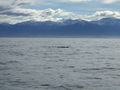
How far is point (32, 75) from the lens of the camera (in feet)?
102

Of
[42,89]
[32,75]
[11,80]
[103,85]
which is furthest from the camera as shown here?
[32,75]

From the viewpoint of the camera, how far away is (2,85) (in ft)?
84.0

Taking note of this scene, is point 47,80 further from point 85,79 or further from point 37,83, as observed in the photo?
point 85,79

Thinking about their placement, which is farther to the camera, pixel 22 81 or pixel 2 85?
pixel 22 81

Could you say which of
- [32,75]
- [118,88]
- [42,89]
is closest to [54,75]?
[32,75]

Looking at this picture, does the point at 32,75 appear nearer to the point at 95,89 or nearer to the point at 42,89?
the point at 42,89

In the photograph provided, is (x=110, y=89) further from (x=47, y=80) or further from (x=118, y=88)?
(x=47, y=80)

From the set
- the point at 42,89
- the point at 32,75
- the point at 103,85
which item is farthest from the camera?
the point at 32,75

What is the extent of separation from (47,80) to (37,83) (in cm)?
186

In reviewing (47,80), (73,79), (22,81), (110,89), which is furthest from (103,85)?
(22,81)

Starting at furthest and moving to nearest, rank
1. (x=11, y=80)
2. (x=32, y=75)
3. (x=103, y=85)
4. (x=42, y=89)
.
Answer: (x=32, y=75) → (x=11, y=80) → (x=103, y=85) → (x=42, y=89)

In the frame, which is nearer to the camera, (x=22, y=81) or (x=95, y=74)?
(x=22, y=81)

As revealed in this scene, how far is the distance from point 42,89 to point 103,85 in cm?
623

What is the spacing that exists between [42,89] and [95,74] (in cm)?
1002
